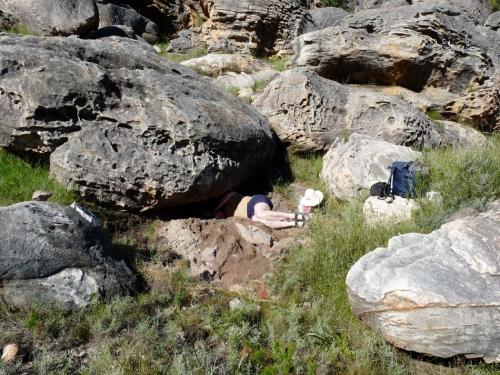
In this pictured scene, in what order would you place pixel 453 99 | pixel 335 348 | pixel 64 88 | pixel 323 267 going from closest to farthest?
pixel 335 348 < pixel 323 267 < pixel 64 88 < pixel 453 99

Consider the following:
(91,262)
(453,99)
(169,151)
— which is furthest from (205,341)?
(453,99)

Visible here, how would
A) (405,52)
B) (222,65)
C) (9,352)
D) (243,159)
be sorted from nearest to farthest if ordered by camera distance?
(9,352)
(243,159)
(405,52)
(222,65)

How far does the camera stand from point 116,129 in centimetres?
496

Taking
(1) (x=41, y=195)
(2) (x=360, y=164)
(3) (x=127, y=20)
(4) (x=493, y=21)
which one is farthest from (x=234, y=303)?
(4) (x=493, y=21)

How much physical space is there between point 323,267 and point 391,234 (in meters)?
0.72

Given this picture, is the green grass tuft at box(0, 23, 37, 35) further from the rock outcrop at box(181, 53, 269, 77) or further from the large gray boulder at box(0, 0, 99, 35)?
the rock outcrop at box(181, 53, 269, 77)

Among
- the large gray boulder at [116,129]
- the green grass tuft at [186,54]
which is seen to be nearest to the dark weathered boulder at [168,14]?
the green grass tuft at [186,54]

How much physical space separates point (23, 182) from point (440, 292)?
408cm

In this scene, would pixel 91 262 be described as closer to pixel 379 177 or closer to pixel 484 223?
pixel 484 223

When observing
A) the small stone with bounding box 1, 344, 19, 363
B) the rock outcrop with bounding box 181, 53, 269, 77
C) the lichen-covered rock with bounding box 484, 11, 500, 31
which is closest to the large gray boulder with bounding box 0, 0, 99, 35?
the rock outcrop with bounding box 181, 53, 269, 77

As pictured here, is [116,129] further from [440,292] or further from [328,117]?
[440,292]

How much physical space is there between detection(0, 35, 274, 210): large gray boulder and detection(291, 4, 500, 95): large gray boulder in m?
3.86

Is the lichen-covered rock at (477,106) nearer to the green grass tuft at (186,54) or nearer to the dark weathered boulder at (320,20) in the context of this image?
the dark weathered boulder at (320,20)

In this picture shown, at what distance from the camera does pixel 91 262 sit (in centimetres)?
343
